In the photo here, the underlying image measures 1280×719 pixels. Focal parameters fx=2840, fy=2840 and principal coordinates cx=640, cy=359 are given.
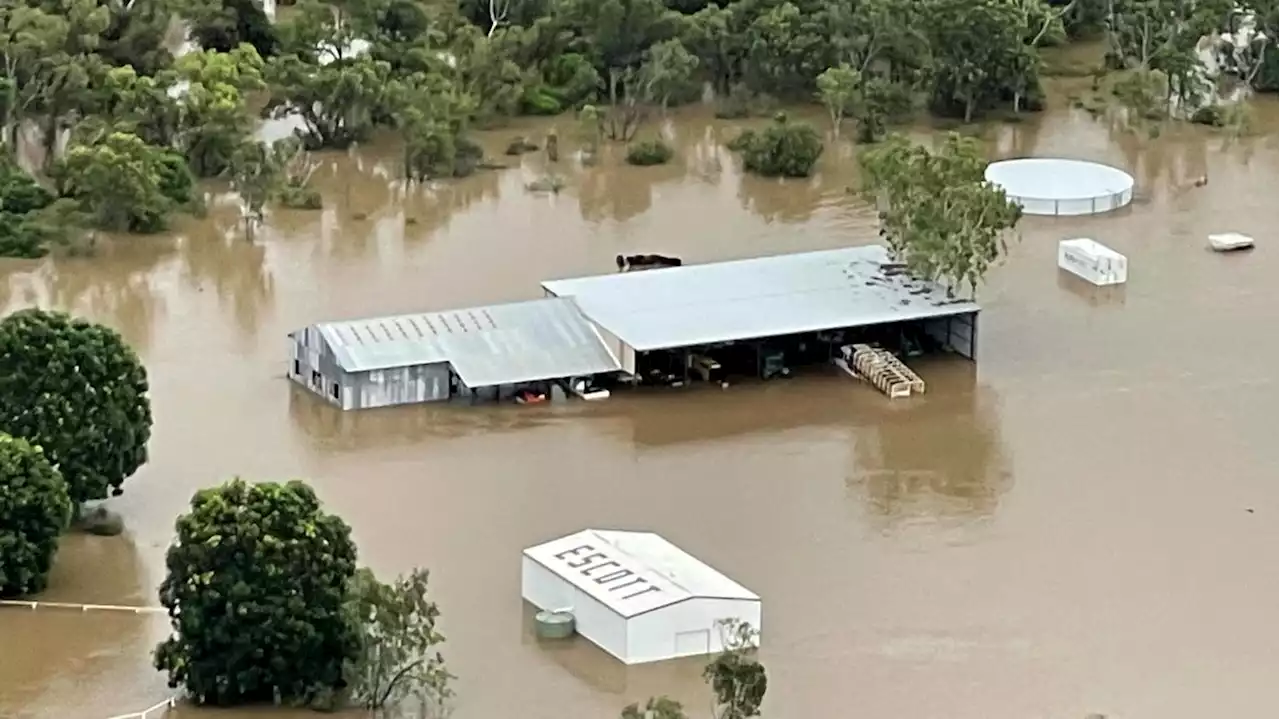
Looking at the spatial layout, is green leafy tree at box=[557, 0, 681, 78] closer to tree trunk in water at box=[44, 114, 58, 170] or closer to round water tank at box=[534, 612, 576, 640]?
tree trunk in water at box=[44, 114, 58, 170]

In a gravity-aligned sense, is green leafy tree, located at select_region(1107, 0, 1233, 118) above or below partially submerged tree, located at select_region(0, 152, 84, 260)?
above

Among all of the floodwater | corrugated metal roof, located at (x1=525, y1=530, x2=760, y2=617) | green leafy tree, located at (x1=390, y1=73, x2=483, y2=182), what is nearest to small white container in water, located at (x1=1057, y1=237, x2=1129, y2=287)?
the floodwater

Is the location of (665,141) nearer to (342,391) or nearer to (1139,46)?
(1139,46)

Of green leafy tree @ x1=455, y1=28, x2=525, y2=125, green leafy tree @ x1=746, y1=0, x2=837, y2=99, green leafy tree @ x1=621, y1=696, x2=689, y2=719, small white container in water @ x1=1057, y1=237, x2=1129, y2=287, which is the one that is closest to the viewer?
green leafy tree @ x1=621, y1=696, x2=689, y2=719

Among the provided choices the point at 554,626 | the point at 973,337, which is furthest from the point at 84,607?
the point at 973,337

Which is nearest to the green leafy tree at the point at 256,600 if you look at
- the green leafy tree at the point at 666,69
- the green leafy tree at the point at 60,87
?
the green leafy tree at the point at 60,87

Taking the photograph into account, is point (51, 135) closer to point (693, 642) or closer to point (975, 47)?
point (975, 47)

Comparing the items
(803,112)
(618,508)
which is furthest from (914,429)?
(803,112)
